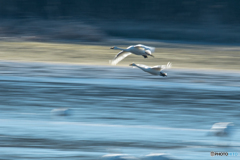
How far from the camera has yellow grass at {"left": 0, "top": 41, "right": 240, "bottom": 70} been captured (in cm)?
1803

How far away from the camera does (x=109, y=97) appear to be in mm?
11344

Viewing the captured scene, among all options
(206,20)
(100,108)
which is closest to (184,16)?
(206,20)

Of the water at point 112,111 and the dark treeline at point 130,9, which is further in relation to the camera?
the dark treeline at point 130,9

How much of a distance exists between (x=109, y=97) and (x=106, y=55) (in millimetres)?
8814

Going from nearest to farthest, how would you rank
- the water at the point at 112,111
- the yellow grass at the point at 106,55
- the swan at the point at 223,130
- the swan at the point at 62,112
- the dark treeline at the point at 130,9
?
1. the water at the point at 112,111
2. the swan at the point at 223,130
3. the swan at the point at 62,112
4. the yellow grass at the point at 106,55
5. the dark treeline at the point at 130,9

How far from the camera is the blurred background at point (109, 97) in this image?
296 inches

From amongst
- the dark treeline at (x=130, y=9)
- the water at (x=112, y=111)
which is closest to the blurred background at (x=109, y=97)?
the water at (x=112, y=111)

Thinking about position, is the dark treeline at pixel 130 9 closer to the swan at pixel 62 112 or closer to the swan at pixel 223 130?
the swan at pixel 62 112

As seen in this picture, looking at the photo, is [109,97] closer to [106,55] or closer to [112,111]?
[112,111]

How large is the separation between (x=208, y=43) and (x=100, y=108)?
60.3 feet

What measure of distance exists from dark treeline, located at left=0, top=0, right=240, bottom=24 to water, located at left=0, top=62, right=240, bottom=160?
1855cm

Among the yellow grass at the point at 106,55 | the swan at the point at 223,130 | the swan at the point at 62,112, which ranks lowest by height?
the swan at the point at 223,130

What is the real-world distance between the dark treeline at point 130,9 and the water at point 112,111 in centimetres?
1855

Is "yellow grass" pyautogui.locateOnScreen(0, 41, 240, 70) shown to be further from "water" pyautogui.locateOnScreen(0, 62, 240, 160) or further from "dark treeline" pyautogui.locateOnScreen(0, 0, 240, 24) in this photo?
"dark treeline" pyautogui.locateOnScreen(0, 0, 240, 24)
